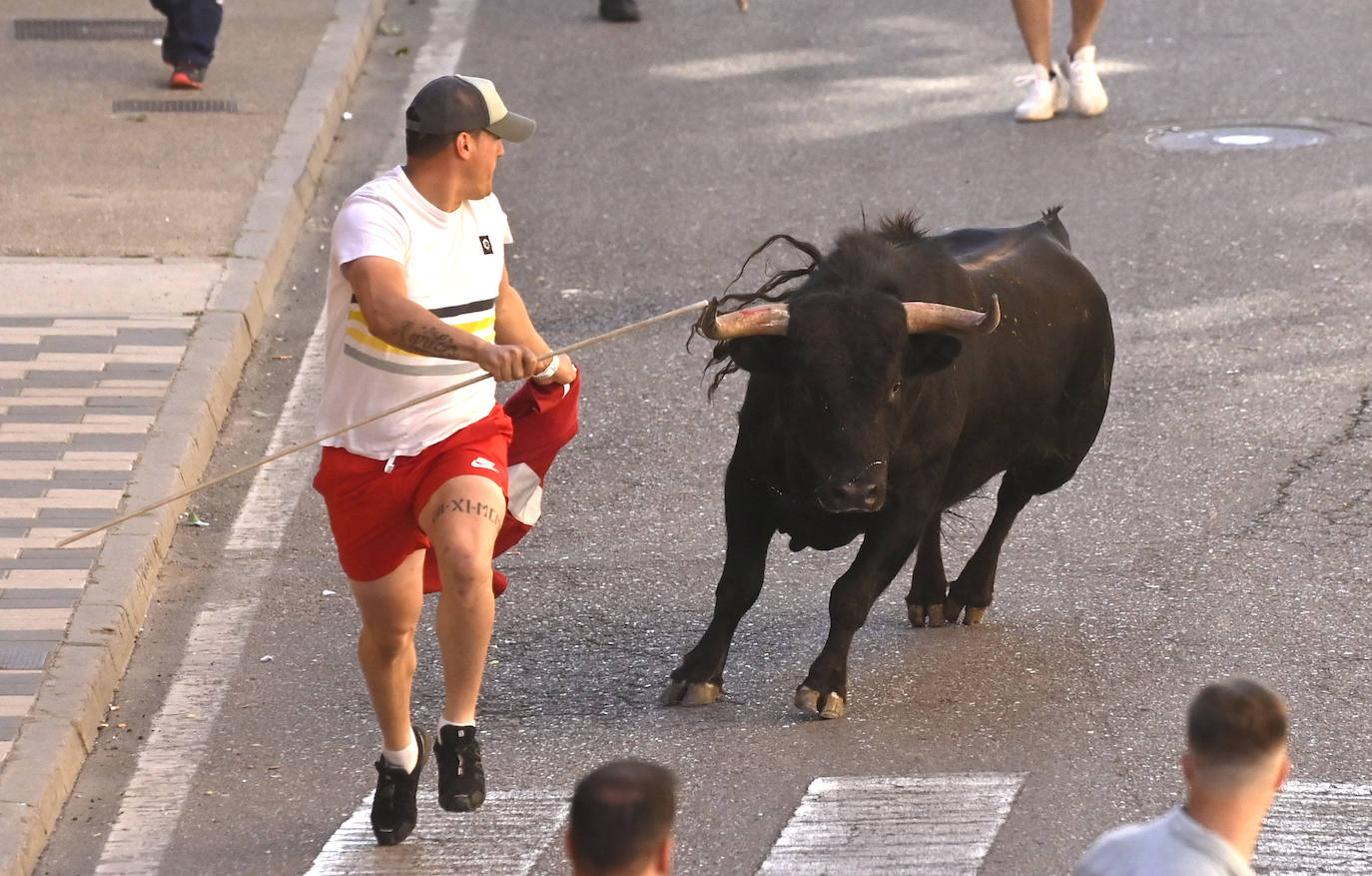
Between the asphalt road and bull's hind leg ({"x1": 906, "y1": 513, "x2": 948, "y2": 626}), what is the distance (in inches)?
3.5

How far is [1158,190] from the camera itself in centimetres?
1187

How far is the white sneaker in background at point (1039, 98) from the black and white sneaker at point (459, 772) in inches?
351

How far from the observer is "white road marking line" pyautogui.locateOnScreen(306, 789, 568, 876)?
531 centimetres

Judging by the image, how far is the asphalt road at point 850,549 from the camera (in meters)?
5.89

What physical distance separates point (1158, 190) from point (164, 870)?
26.6 ft

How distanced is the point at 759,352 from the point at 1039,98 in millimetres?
7792

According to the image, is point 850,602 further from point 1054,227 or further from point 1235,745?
point 1235,745

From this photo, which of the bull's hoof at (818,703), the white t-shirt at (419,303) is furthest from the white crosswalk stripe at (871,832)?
the white t-shirt at (419,303)

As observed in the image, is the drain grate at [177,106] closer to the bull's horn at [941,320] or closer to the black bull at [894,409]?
the black bull at [894,409]

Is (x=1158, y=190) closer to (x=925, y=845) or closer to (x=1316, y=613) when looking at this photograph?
(x=1316, y=613)

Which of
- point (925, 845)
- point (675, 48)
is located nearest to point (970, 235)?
point (925, 845)

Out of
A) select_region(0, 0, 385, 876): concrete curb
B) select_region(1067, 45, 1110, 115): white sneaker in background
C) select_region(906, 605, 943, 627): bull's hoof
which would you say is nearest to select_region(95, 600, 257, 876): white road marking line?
select_region(0, 0, 385, 876): concrete curb

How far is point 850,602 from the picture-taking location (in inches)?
246

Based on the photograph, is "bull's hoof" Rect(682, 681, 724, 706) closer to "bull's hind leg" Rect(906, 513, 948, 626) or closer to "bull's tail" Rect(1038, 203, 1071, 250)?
"bull's hind leg" Rect(906, 513, 948, 626)
